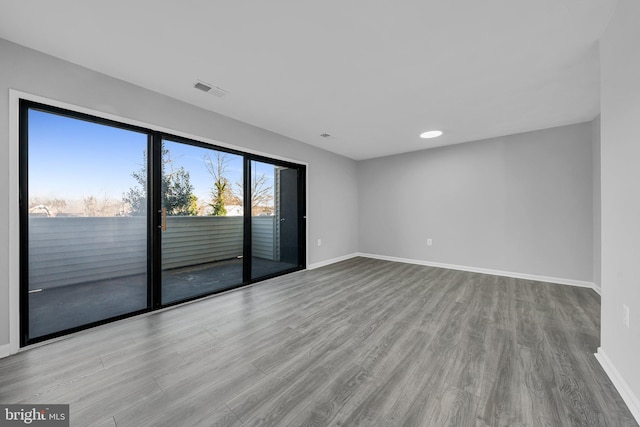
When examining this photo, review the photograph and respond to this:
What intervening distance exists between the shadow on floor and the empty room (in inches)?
0.7

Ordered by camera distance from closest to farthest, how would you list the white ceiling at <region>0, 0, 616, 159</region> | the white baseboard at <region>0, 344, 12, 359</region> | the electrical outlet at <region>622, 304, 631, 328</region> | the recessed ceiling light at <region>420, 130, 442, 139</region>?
1. the electrical outlet at <region>622, 304, 631, 328</region>
2. the white ceiling at <region>0, 0, 616, 159</region>
3. the white baseboard at <region>0, 344, 12, 359</region>
4. the recessed ceiling light at <region>420, 130, 442, 139</region>

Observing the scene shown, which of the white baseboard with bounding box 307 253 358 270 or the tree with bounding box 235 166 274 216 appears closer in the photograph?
the tree with bounding box 235 166 274 216

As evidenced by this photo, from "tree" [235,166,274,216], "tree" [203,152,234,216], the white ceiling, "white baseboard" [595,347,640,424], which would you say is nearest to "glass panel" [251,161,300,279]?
"tree" [235,166,274,216]

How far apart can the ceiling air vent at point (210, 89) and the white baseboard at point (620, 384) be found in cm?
387

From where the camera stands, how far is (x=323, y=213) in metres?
4.98

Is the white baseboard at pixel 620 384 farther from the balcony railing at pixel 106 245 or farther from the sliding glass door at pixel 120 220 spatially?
the balcony railing at pixel 106 245

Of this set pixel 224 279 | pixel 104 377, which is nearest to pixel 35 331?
pixel 104 377

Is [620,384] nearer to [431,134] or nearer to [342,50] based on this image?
[342,50]

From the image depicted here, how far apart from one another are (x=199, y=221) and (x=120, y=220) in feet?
2.85

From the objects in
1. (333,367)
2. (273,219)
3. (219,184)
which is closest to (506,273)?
(333,367)

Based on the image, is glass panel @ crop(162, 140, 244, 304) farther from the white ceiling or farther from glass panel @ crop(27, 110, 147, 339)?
the white ceiling

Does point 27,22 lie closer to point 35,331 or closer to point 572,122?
point 35,331

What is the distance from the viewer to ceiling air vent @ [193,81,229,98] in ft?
8.15

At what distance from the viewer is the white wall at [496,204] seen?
358 centimetres
